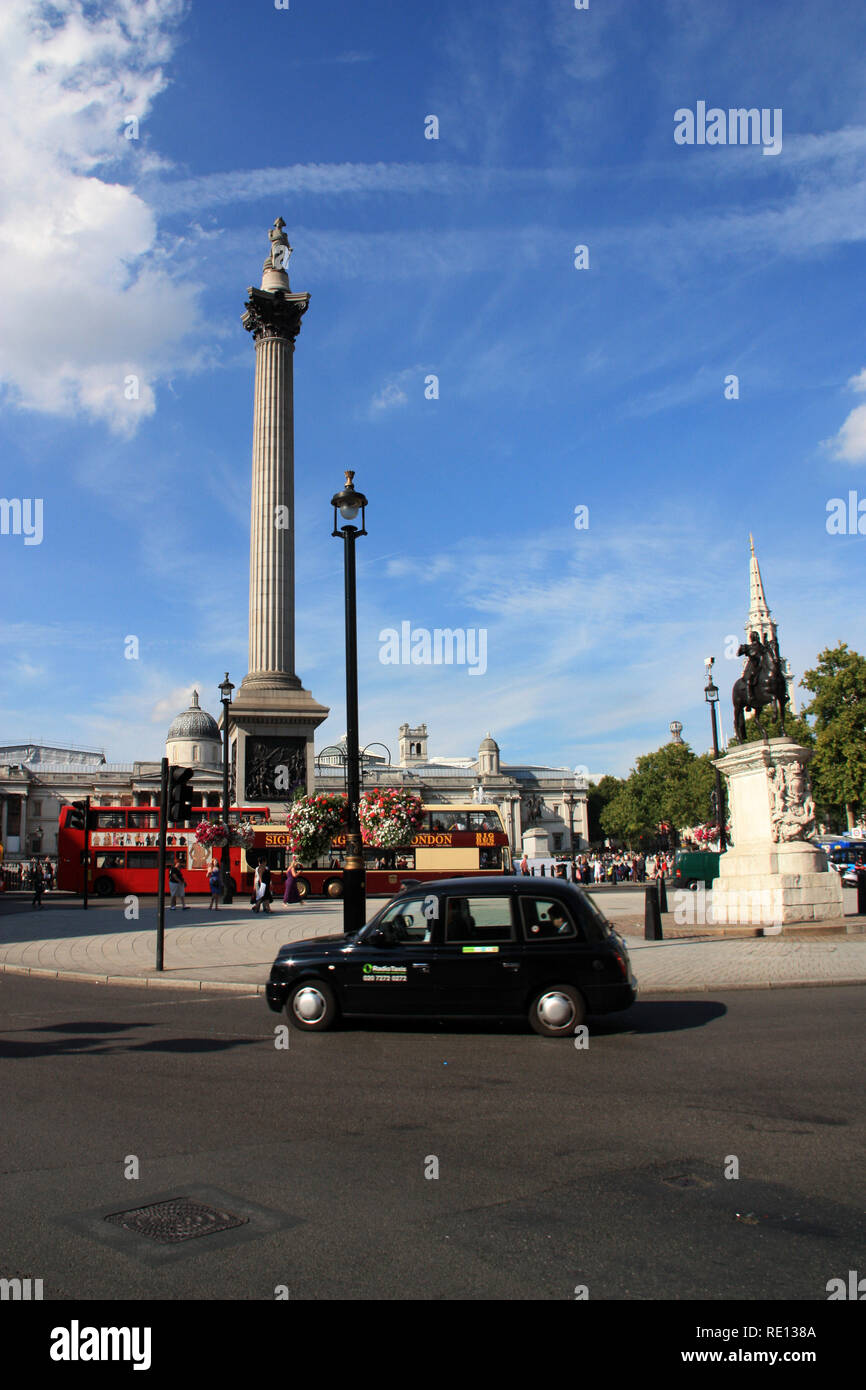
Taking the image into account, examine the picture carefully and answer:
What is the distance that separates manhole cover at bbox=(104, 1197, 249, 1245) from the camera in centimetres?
451

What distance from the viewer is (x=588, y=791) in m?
157

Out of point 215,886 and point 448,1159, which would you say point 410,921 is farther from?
point 215,886

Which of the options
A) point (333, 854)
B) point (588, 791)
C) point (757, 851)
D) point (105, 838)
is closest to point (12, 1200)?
point (757, 851)

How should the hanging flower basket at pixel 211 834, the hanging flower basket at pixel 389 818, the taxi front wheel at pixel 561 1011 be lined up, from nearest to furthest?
the taxi front wheel at pixel 561 1011 → the hanging flower basket at pixel 389 818 → the hanging flower basket at pixel 211 834

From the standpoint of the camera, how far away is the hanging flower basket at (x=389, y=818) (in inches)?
1174

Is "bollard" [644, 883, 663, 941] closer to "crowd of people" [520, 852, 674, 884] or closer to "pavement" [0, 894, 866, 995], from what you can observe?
"pavement" [0, 894, 866, 995]

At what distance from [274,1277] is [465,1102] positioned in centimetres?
320

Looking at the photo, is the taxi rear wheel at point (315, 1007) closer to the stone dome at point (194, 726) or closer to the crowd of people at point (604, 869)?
the crowd of people at point (604, 869)

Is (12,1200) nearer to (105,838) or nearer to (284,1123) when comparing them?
(284,1123)

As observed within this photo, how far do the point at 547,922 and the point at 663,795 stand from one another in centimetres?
9744

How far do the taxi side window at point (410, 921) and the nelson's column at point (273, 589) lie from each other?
30.4 meters

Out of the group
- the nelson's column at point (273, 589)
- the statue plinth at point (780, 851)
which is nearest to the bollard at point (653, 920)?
the statue plinth at point (780, 851)

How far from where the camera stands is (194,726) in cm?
11762
